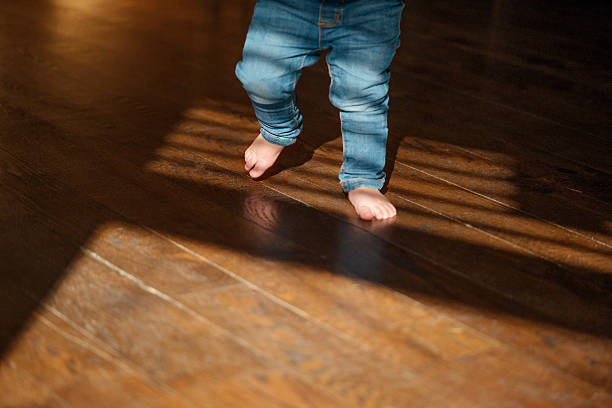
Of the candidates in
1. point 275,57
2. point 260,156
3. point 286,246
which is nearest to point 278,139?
point 260,156

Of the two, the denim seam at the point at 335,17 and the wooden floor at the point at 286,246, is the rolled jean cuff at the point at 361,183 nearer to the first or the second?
the wooden floor at the point at 286,246

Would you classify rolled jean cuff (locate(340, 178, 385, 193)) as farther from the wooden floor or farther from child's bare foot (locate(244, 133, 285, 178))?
child's bare foot (locate(244, 133, 285, 178))

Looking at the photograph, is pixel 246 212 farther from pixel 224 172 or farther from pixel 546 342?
pixel 546 342

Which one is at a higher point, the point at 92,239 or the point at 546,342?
the point at 546,342

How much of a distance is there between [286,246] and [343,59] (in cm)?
36

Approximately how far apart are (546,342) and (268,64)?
67 cm

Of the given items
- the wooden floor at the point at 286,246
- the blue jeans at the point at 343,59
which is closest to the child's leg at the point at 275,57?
the blue jeans at the point at 343,59

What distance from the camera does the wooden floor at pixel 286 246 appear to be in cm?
93

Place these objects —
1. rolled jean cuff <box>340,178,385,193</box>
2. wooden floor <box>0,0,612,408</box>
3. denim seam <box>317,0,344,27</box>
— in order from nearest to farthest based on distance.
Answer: wooden floor <box>0,0,612,408</box> → denim seam <box>317,0,344,27</box> → rolled jean cuff <box>340,178,385,193</box>

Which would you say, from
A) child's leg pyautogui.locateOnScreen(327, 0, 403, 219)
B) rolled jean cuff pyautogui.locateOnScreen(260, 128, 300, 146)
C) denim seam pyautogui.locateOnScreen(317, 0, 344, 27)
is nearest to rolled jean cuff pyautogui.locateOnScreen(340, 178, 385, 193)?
child's leg pyautogui.locateOnScreen(327, 0, 403, 219)

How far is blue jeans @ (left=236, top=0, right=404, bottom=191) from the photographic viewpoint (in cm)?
130

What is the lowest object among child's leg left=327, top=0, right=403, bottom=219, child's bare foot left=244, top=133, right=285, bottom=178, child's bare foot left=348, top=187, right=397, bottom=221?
child's bare foot left=244, top=133, right=285, bottom=178

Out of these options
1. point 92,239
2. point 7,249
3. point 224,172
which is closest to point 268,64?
point 224,172

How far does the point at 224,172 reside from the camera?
150 cm
